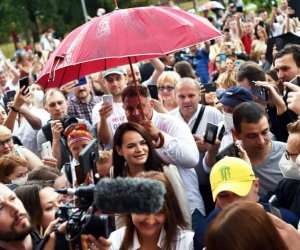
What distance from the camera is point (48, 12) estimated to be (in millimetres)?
31781

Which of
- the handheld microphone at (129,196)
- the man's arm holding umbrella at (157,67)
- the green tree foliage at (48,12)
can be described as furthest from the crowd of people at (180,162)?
the green tree foliage at (48,12)

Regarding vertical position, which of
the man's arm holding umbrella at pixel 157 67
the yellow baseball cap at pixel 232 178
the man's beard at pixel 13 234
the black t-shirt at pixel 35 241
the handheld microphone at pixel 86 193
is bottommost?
the man's arm holding umbrella at pixel 157 67

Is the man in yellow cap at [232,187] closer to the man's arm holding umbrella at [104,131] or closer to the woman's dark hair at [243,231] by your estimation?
the woman's dark hair at [243,231]

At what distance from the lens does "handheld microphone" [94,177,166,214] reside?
2.47 m

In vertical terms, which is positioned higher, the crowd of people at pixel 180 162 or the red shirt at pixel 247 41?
the crowd of people at pixel 180 162

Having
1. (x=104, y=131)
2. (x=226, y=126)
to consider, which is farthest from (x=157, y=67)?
(x=226, y=126)

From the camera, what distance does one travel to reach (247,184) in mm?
4020

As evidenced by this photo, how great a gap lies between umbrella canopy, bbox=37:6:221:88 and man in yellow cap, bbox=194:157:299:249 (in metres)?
1.16

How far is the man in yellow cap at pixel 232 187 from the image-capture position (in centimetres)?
396

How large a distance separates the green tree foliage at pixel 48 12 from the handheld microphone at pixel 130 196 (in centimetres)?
2853

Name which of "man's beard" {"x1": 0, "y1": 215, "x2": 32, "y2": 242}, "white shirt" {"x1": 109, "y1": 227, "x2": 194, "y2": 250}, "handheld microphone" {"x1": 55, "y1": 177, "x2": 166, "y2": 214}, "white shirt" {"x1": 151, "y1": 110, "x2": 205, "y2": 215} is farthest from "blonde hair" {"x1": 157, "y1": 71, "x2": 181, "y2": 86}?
"handheld microphone" {"x1": 55, "y1": 177, "x2": 166, "y2": 214}

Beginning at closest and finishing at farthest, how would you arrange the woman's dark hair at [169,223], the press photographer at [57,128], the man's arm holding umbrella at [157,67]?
the woman's dark hair at [169,223]
the press photographer at [57,128]
the man's arm holding umbrella at [157,67]

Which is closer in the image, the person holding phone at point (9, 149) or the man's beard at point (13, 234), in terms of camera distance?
the man's beard at point (13, 234)

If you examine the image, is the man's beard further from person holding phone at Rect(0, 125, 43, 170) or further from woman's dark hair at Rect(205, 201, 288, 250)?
person holding phone at Rect(0, 125, 43, 170)
